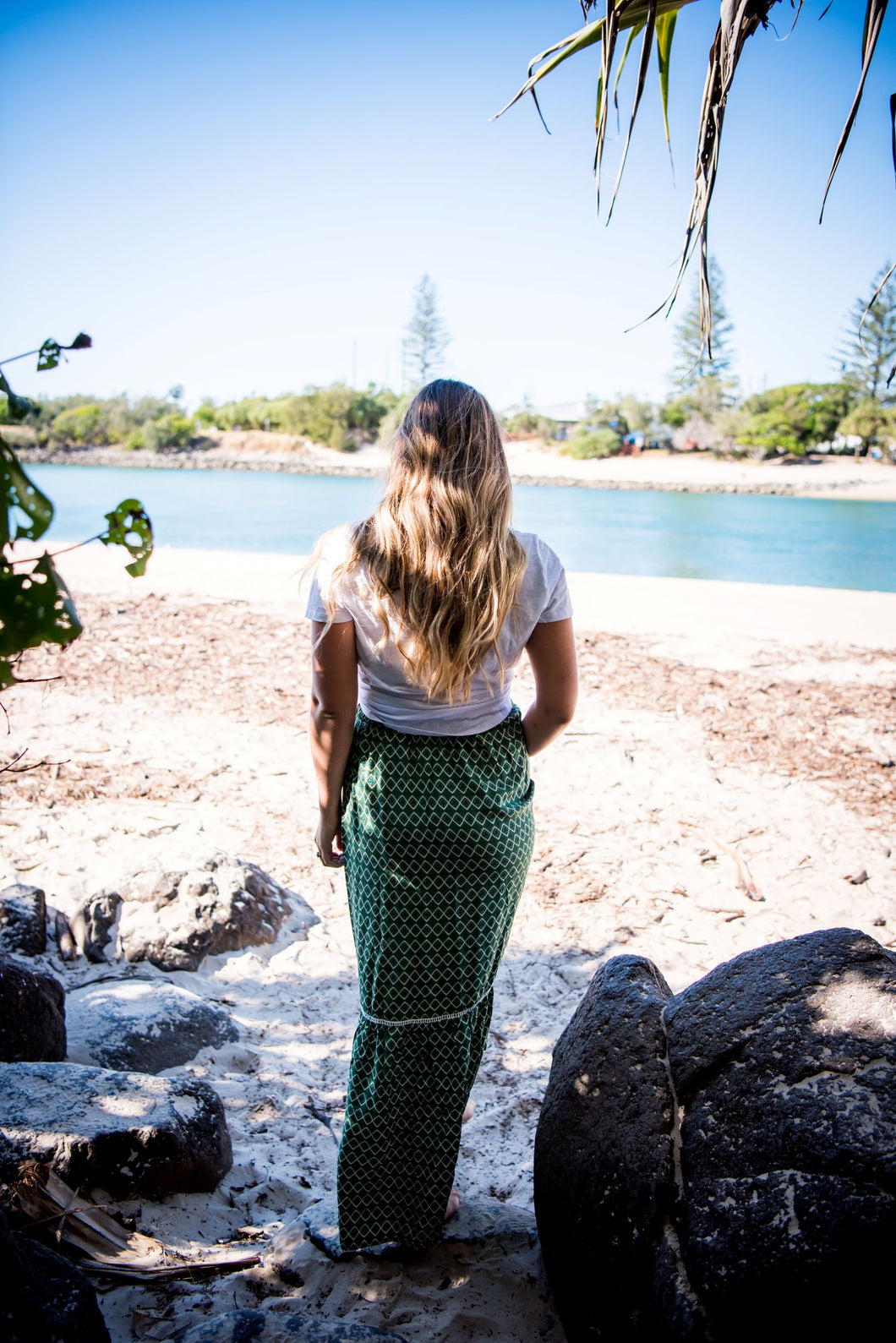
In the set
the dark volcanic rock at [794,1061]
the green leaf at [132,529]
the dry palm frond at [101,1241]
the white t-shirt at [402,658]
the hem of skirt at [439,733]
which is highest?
the green leaf at [132,529]

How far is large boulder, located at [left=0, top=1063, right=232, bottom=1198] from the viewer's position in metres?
1.77

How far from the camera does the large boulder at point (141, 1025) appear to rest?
2.48m

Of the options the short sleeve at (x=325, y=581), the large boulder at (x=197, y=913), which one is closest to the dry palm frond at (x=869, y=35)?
the short sleeve at (x=325, y=581)

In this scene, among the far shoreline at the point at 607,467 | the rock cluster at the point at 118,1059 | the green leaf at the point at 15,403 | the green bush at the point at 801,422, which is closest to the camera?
the green leaf at the point at 15,403

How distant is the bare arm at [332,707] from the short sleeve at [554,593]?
42 centimetres

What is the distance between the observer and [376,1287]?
1.80m

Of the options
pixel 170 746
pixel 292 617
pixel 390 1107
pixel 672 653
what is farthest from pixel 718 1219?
pixel 292 617

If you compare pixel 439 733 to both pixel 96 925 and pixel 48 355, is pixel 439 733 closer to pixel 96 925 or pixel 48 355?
pixel 48 355

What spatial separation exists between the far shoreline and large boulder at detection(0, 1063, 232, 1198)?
43.5 meters

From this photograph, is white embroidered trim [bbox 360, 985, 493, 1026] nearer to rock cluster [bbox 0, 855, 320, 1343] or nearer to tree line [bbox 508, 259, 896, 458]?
rock cluster [bbox 0, 855, 320, 1343]

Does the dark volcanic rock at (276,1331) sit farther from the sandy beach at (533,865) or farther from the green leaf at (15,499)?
the green leaf at (15,499)

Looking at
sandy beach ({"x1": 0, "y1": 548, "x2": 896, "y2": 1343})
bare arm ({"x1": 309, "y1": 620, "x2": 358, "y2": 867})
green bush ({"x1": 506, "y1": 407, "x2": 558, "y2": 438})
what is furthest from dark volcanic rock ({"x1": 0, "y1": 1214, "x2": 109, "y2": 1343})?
green bush ({"x1": 506, "y1": 407, "x2": 558, "y2": 438})

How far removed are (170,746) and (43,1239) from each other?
3674 millimetres

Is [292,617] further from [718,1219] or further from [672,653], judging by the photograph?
[718,1219]
